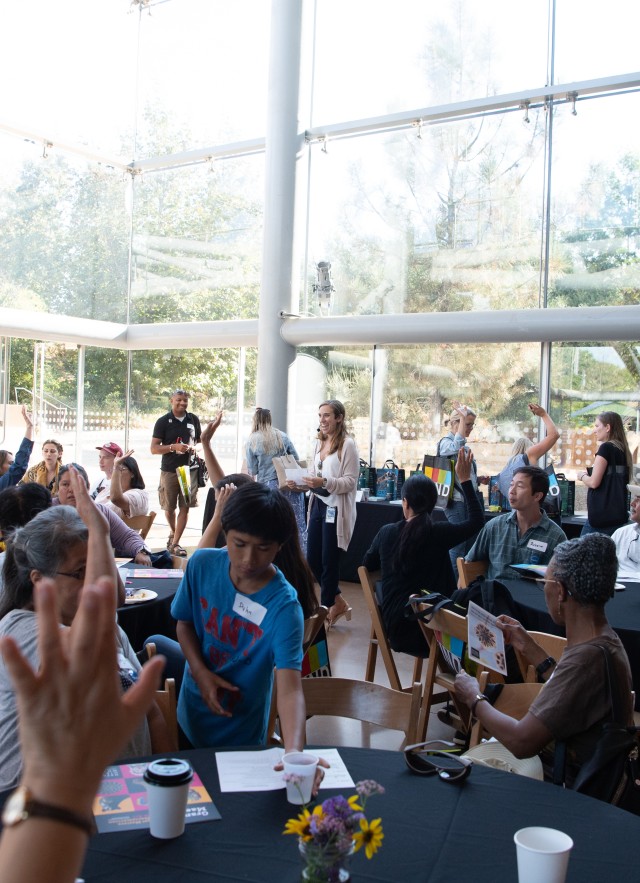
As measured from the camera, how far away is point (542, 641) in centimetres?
296

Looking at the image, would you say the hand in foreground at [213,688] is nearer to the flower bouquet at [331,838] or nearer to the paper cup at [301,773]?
the paper cup at [301,773]

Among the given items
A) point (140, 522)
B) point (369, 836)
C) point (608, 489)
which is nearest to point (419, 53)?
point (608, 489)

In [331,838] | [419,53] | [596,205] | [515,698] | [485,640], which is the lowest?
[515,698]

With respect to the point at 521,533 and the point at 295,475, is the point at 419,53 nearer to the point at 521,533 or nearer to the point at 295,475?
the point at 295,475

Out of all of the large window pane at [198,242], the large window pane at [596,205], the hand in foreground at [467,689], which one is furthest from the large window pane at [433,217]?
the hand in foreground at [467,689]

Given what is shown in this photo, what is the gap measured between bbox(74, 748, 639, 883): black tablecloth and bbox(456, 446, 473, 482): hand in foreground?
9.86ft

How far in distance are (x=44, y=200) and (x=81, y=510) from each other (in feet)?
35.2

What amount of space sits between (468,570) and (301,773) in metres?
3.08

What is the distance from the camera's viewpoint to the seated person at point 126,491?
5621mm

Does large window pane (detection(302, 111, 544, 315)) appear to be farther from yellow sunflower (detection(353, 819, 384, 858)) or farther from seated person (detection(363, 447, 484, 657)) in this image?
yellow sunflower (detection(353, 819, 384, 858))

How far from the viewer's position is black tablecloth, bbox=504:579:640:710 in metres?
3.44

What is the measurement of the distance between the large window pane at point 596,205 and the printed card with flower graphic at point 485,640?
21.3ft

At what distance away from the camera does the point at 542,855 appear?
1.34 m

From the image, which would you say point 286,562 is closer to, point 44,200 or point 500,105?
point 500,105
